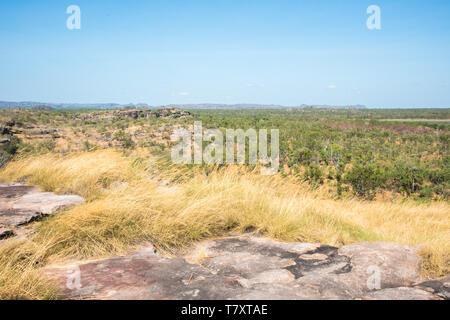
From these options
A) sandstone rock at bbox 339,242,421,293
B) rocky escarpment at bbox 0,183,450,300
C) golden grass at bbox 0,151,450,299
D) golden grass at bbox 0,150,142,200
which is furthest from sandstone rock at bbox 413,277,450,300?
golden grass at bbox 0,150,142,200

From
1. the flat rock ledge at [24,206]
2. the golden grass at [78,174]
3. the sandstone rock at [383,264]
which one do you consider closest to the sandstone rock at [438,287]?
the sandstone rock at [383,264]

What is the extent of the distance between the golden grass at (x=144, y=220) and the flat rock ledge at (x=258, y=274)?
0.75 ft

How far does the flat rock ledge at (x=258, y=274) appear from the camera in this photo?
1918mm

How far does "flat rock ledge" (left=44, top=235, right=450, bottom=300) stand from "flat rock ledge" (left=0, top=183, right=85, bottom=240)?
1176 millimetres

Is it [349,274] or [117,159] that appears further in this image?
[117,159]

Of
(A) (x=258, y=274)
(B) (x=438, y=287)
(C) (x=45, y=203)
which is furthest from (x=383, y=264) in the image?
(C) (x=45, y=203)

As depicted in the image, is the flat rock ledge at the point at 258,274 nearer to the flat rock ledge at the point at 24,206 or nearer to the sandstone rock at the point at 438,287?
the sandstone rock at the point at 438,287

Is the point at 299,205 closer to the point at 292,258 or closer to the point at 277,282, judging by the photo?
the point at 292,258

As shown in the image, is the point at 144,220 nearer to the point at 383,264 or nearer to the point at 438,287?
the point at 383,264

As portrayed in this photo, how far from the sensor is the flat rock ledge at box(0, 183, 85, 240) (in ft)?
10.1

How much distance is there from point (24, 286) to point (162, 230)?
1338 mm

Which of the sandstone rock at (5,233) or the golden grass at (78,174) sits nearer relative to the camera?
the sandstone rock at (5,233)

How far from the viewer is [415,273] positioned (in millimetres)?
2414
